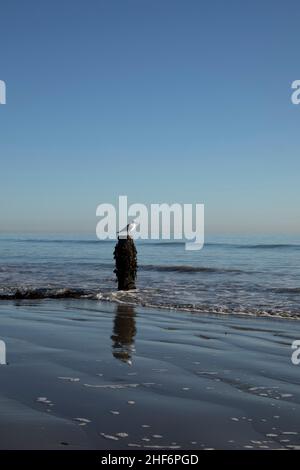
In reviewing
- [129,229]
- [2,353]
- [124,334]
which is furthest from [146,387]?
[129,229]

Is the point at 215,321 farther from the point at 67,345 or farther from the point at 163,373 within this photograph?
the point at 163,373

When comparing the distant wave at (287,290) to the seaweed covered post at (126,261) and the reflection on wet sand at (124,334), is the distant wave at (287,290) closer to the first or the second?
the seaweed covered post at (126,261)

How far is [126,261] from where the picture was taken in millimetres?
13414

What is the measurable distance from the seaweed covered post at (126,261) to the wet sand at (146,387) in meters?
5.30

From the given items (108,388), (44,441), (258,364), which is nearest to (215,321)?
(258,364)

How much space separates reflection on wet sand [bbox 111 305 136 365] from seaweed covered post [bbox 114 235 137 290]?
114 inches

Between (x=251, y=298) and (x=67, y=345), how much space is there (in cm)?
740

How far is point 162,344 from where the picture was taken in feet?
21.1

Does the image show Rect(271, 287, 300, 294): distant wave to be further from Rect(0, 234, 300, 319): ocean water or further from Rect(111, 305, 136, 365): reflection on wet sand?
Rect(111, 305, 136, 365): reflection on wet sand

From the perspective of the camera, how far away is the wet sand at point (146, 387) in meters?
3.14

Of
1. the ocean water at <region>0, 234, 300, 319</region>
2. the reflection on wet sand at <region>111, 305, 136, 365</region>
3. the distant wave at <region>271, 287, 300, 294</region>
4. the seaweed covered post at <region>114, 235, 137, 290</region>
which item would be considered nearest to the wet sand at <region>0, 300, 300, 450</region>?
the reflection on wet sand at <region>111, 305, 136, 365</region>

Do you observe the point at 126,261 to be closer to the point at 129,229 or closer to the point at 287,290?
the point at 129,229

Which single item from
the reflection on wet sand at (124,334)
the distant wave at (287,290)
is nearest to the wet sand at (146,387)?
the reflection on wet sand at (124,334)

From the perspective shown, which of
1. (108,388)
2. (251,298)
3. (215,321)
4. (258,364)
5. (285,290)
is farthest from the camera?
(285,290)
